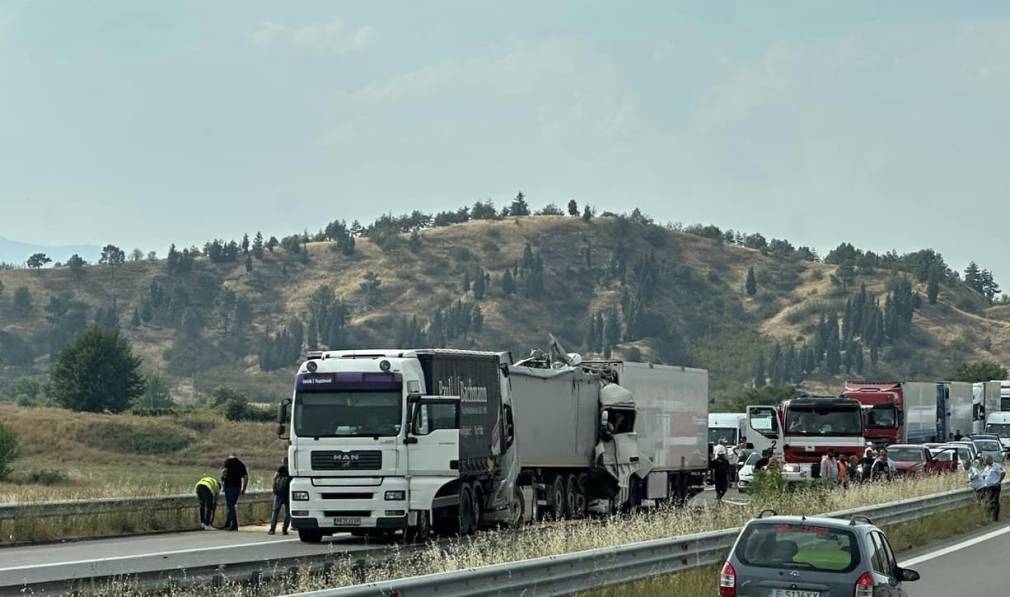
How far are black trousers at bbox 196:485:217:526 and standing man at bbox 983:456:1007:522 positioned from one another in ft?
55.0

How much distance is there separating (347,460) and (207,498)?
6.37m

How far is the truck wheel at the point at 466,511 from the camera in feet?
91.7

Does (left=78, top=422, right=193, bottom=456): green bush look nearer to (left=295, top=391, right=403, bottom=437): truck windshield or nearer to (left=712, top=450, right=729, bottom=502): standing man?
(left=712, top=450, right=729, bottom=502): standing man

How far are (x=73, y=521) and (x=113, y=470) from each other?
5189 cm

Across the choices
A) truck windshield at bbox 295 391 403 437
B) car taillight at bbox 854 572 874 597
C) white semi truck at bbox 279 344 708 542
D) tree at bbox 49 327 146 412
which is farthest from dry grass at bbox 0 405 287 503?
car taillight at bbox 854 572 874 597

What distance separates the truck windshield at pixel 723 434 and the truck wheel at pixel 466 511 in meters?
40.3

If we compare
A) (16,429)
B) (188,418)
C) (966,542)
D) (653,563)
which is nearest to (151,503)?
(966,542)

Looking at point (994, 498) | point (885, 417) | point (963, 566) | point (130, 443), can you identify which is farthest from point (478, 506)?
point (130, 443)

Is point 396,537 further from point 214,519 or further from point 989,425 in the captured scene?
point 989,425

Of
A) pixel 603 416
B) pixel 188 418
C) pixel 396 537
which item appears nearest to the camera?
pixel 396 537

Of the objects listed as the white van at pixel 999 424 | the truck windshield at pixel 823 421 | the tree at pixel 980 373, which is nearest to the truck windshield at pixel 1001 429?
the white van at pixel 999 424

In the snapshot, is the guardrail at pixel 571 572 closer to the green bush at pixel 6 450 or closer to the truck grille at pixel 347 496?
the truck grille at pixel 347 496

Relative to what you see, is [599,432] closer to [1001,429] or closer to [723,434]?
[723,434]

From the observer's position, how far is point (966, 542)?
3034 cm
